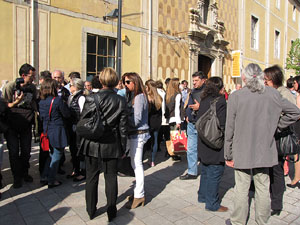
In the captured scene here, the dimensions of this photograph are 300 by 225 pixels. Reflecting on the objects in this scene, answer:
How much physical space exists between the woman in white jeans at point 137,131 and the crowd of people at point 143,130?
0.5 inches

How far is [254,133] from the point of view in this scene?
267 cm

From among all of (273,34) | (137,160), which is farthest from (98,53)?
(273,34)

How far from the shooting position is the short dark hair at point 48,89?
4082 mm

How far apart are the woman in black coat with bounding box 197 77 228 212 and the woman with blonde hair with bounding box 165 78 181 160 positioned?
208 cm

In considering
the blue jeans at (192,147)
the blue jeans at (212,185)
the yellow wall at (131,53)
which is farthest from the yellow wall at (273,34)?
the blue jeans at (212,185)

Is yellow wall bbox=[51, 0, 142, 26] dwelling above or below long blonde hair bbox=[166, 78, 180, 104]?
above

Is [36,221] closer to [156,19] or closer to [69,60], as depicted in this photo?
[69,60]

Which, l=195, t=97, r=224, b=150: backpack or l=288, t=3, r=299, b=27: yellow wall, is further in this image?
l=288, t=3, r=299, b=27: yellow wall

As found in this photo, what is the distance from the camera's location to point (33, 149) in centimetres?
660

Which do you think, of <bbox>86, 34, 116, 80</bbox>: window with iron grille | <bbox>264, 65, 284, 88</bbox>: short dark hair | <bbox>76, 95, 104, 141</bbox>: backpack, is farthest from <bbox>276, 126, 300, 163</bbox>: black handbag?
<bbox>86, 34, 116, 80</bbox>: window with iron grille

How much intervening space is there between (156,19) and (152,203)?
940 cm

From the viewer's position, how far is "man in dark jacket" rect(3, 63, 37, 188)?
4078mm

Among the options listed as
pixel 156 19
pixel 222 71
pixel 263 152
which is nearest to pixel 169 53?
pixel 156 19

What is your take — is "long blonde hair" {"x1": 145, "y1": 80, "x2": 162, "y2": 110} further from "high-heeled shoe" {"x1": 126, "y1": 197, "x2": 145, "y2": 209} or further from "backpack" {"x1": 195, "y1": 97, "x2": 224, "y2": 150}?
"high-heeled shoe" {"x1": 126, "y1": 197, "x2": 145, "y2": 209}
